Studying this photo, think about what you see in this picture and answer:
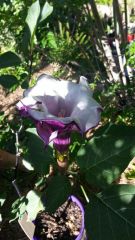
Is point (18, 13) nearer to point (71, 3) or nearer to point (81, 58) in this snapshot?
point (71, 3)

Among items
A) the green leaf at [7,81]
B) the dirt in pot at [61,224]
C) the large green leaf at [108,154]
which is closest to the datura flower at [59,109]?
the large green leaf at [108,154]

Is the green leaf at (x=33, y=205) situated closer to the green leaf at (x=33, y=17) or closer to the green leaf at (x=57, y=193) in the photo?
the green leaf at (x=57, y=193)

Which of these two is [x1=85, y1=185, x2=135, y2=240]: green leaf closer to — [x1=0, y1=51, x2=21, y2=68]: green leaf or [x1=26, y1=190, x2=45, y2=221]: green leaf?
[x1=26, y1=190, x2=45, y2=221]: green leaf

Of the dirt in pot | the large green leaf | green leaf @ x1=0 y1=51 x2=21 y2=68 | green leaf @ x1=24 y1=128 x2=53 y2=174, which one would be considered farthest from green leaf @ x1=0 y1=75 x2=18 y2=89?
the dirt in pot

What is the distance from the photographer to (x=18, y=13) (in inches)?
90.0

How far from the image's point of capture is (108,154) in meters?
0.82

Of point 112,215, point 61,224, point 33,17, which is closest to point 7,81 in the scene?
point 33,17

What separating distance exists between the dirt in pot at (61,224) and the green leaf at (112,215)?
0.51 metres

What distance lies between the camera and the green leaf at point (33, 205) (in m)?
0.96

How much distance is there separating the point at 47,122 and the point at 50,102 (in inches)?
4.2

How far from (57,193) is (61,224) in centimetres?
52

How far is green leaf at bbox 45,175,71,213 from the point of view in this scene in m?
0.86

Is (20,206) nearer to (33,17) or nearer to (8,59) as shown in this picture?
(8,59)

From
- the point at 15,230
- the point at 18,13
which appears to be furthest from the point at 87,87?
the point at 18,13
